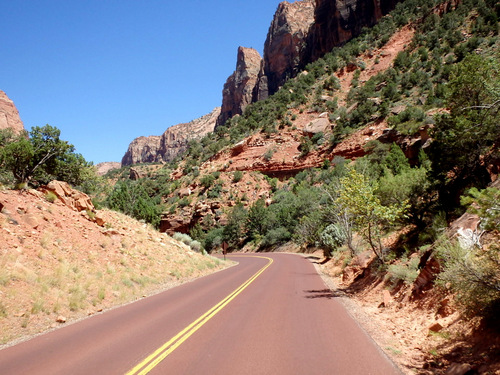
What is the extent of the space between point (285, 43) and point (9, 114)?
8905cm

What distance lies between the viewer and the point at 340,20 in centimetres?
8200

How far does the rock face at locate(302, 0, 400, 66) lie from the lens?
76.9 m

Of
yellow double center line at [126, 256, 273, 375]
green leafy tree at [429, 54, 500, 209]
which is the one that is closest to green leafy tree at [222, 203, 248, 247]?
green leafy tree at [429, 54, 500, 209]


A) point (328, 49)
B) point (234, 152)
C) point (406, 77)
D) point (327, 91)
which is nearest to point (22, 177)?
point (234, 152)

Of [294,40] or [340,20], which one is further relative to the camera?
[294,40]

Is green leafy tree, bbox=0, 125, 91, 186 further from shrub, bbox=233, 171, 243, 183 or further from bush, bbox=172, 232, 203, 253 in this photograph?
shrub, bbox=233, 171, 243, 183

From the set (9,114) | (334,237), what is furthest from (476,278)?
(9,114)

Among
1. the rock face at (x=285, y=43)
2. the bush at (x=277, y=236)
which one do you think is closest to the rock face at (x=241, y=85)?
the rock face at (x=285, y=43)

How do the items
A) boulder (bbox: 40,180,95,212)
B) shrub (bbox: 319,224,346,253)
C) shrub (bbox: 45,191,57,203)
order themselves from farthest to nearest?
shrub (bbox: 319,224,346,253) < boulder (bbox: 40,180,95,212) < shrub (bbox: 45,191,57,203)

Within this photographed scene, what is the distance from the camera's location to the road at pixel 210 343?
15.4 ft

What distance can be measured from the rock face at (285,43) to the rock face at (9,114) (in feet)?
245

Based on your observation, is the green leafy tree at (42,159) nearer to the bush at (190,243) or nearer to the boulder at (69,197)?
the boulder at (69,197)

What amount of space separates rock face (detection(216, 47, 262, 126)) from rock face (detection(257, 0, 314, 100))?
528 inches

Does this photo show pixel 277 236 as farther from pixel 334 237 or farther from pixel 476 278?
pixel 476 278
